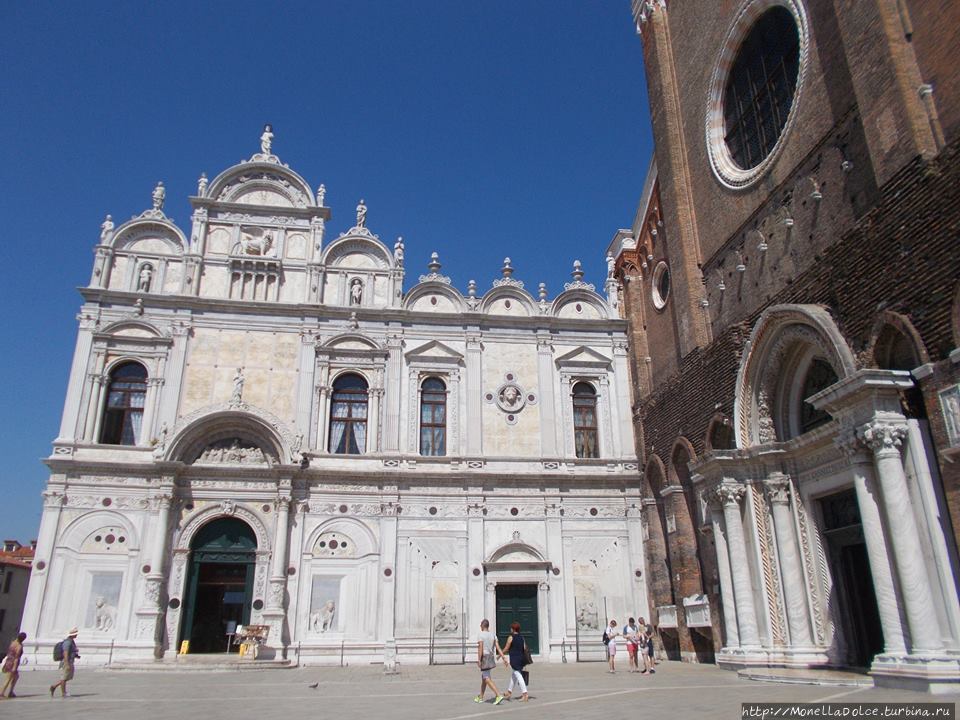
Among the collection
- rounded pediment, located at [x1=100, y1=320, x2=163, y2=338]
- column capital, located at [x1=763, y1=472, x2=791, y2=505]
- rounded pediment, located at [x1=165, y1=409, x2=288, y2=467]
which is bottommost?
column capital, located at [x1=763, y1=472, x2=791, y2=505]

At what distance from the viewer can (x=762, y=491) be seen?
49.5 feet

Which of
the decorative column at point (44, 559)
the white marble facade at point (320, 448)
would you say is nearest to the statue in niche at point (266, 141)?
the white marble facade at point (320, 448)

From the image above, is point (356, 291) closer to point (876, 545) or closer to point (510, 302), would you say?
point (510, 302)

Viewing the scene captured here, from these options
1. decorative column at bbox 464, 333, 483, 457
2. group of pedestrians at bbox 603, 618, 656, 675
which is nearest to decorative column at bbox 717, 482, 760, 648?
group of pedestrians at bbox 603, 618, 656, 675

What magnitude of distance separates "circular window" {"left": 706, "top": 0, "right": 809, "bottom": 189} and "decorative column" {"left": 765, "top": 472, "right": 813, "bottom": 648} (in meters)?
6.86

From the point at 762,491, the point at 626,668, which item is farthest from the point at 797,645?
the point at 626,668

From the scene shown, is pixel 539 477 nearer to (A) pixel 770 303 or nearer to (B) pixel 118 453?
(A) pixel 770 303

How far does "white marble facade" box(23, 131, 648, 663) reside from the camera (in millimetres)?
19953

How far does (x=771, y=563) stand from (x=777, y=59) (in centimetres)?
A: 1101

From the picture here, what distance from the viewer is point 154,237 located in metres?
23.3

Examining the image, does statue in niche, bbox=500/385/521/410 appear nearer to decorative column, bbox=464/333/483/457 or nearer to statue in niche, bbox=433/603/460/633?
decorative column, bbox=464/333/483/457

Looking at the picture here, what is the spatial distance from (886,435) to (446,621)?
43.8 feet

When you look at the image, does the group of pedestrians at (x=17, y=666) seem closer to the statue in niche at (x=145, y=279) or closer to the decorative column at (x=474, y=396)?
the decorative column at (x=474, y=396)

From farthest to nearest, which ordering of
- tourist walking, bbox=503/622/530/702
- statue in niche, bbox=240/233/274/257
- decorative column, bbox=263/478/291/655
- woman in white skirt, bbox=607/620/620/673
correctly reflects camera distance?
statue in niche, bbox=240/233/274/257 < decorative column, bbox=263/478/291/655 < woman in white skirt, bbox=607/620/620/673 < tourist walking, bbox=503/622/530/702
